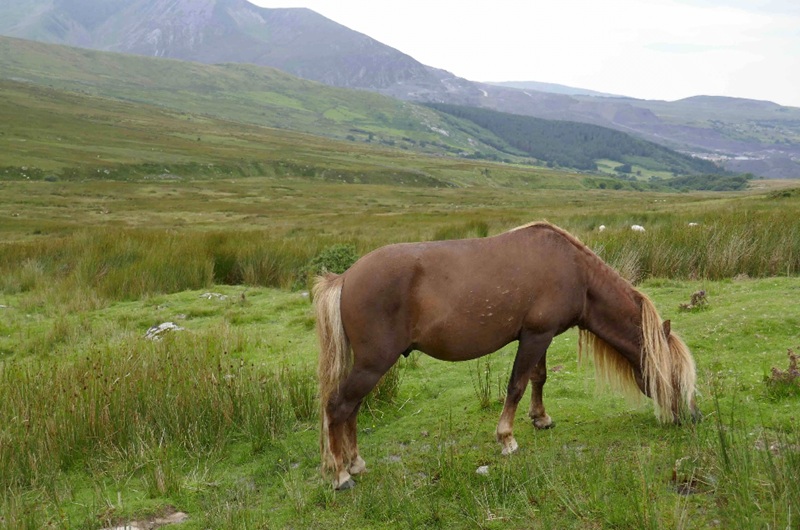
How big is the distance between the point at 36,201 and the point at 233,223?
19.0m

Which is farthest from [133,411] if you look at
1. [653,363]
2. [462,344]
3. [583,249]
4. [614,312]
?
[653,363]

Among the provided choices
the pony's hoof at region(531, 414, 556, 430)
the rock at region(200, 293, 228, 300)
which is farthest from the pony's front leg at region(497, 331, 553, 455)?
the rock at region(200, 293, 228, 300)

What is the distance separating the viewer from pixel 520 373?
510 cm

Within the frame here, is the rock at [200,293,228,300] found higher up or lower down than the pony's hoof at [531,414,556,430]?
lower down

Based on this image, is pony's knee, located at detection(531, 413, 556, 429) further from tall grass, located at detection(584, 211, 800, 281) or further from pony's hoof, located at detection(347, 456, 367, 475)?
tall grass, located at detection(584, 211, 800, 281)

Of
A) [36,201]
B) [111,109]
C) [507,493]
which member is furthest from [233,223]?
[111,109]

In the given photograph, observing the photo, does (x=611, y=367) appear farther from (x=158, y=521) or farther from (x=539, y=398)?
(x=158, y=521)

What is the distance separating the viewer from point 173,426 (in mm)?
5930

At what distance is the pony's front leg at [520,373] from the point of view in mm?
5062

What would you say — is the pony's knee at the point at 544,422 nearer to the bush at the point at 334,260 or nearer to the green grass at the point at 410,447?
the green grass at the point at 410,447

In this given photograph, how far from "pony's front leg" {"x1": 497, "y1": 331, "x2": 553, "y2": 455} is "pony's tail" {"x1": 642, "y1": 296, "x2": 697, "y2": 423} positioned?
0.88 meters

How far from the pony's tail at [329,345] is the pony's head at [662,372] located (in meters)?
2.43

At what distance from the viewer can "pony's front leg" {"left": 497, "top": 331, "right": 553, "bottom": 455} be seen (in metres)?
5.06

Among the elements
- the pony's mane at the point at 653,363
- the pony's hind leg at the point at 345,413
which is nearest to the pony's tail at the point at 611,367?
the pony's mane at the point at 653,363
